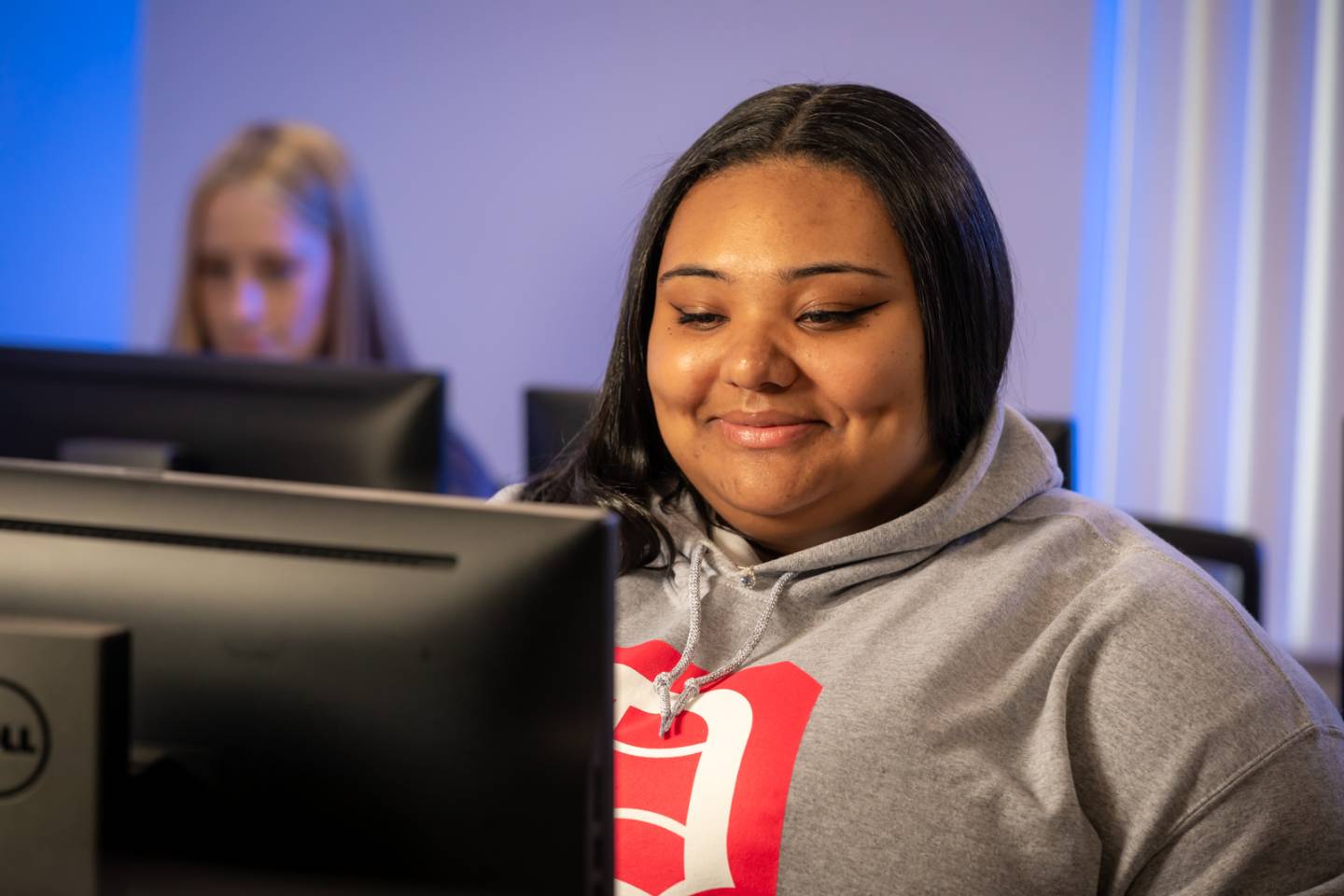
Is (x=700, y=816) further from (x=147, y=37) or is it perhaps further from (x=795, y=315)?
(x=147, y=37)

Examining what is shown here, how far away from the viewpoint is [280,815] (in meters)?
0.74

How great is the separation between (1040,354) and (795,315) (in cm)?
237

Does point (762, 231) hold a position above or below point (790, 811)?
above

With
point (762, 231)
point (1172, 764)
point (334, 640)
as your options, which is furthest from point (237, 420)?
point (1172, 764)

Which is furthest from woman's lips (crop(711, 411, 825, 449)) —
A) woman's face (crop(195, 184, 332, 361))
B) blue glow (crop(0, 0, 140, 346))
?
blue glow (crop(0, 0, 140, 346))

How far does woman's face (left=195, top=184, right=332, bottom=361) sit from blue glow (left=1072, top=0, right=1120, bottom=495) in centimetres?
189

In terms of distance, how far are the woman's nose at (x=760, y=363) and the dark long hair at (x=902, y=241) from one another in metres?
0.13

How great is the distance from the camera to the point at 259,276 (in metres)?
3.09


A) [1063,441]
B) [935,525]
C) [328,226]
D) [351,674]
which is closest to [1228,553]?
[1063,441]

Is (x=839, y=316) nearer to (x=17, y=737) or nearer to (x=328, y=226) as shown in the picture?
(x=17, y=737)

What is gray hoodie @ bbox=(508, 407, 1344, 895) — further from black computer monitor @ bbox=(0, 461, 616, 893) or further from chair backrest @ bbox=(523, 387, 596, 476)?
chair backrest @ bbox=(523, 387, 596, 476)

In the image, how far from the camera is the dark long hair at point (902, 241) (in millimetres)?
1224

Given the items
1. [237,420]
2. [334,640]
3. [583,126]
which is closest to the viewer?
[334,640]

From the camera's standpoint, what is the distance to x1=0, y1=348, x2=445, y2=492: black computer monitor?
1663 millimetres
